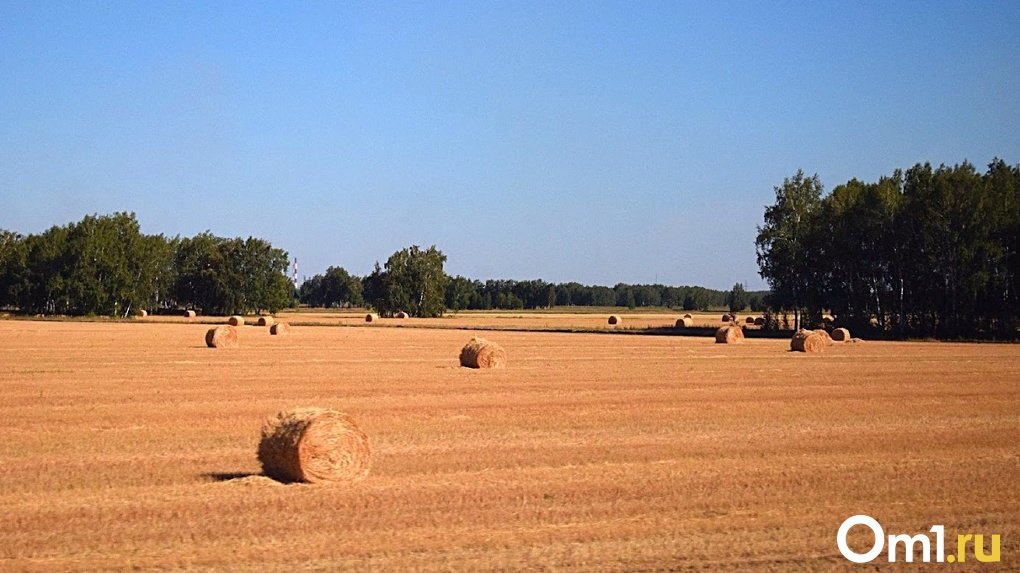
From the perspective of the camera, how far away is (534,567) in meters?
7.89

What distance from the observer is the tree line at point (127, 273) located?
9500 cm

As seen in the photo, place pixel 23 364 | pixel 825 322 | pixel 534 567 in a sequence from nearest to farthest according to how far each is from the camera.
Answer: pixel 534 567
pixel 23 364
pixel 825 322

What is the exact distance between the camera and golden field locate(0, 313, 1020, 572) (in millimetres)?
8359

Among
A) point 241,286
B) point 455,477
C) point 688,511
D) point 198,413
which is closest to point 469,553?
point 688,511

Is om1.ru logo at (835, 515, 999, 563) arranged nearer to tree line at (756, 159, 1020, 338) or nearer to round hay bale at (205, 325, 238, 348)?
round hay bale at (205, 325, 238, 348)

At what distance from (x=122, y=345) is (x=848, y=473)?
32.7 metres

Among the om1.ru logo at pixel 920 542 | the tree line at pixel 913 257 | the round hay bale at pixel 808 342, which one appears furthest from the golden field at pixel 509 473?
the tree line at pixel 913 257

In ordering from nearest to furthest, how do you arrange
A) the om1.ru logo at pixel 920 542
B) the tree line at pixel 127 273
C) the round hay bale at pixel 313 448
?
the om1.ru logo at pixel 920 542 → the round hay bale at pixel 313 448 → the tree line at pixel 127 273

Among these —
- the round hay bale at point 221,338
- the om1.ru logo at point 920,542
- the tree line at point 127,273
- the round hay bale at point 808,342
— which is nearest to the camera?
the om1.ru logo at point 920,542

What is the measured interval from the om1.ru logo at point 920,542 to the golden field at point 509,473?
151 millimetres

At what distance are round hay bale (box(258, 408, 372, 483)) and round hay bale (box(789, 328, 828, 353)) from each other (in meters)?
29.8

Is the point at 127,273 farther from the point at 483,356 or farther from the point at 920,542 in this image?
the point at 920,542

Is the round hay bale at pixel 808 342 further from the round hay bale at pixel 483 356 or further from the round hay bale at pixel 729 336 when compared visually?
the round hay bale at pixel 483 356

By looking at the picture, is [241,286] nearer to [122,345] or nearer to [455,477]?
[122,345]
